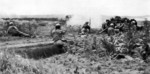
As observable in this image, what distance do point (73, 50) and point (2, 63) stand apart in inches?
243

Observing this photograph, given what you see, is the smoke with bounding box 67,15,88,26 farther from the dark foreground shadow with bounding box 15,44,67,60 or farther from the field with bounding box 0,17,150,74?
the dark foreground shadow with bounding box 15,44,67,60

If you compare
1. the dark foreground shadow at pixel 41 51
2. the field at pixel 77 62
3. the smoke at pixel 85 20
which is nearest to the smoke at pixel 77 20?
the smoke at pixel 85 20

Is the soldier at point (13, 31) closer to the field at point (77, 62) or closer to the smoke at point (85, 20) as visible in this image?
the field at point (77, 62)

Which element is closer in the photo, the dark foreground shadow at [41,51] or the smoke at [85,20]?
the dark foreground shadow at [41,51]

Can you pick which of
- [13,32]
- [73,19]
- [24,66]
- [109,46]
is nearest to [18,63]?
[24,66]

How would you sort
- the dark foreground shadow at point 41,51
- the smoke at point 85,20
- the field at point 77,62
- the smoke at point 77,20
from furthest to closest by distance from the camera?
the smoke at point 77,20, the smoke at point 85,20, the dark foreground shadow at point 41,51, the field at point 77,62

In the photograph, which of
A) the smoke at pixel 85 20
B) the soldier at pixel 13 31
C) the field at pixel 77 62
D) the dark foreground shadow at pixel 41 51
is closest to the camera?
the field at pixel 77 62

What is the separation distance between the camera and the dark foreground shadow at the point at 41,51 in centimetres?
1016

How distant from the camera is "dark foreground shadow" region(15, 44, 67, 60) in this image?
10.2 meters

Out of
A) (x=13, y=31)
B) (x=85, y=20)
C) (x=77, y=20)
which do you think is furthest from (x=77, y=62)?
(x=85, y=20)

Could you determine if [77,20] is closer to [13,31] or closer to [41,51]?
[13,31]

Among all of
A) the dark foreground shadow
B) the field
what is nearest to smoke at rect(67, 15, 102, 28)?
the dark foreground shadow

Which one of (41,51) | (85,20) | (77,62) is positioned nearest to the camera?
(77,62)

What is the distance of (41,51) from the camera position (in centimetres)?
1109
